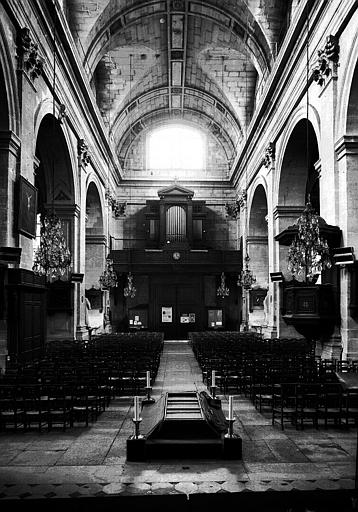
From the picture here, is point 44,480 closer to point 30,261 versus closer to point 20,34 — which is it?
point 30,261

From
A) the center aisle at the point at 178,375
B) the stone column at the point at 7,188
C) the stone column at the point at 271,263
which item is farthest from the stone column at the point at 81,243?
the stone column at the point at 7,188

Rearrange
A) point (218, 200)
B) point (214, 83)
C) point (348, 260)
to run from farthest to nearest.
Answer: point (218, 200) < point (214, 83) < point (348, 260)

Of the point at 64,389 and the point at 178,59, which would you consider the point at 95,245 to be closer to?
the point at 178,59

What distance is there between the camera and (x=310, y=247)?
42.1ft

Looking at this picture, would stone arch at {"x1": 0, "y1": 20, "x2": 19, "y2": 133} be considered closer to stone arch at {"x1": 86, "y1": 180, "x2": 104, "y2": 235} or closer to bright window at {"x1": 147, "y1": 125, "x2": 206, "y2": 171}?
stone arch at {"x1": 86, "y1": 180, "x2": 104, "y2": 235}

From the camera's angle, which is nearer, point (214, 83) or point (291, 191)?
point (291, 191)

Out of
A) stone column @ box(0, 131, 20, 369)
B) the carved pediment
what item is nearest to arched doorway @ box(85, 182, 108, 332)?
the carved pediment

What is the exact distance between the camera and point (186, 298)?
31938 millimetres

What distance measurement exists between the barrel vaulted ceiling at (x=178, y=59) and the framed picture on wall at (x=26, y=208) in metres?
9.20

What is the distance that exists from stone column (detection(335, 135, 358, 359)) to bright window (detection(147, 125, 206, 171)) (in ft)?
74.7

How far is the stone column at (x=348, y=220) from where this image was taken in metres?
12.6

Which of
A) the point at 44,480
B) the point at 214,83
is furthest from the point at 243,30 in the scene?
the point at 44,480

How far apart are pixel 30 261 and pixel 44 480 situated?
8.97 meters

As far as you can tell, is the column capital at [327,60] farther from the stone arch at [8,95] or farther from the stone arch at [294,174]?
the stone arch at [8,95]
